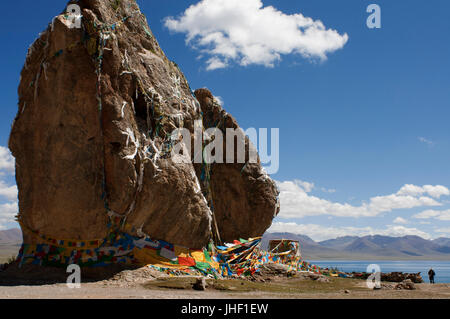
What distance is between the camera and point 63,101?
565 inches

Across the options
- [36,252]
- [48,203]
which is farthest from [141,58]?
[36,252]

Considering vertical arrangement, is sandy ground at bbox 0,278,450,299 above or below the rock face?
below

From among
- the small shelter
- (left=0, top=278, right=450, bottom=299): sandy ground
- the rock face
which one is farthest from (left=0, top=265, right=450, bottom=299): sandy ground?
the small shelter

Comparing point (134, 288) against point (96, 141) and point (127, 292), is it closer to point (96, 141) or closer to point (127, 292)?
point (127, 292)

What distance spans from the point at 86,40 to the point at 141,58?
2.52 m

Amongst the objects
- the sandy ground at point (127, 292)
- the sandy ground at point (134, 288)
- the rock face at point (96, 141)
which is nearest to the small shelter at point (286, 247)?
the rock face at point (96, 141)

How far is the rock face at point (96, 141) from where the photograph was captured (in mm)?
14055

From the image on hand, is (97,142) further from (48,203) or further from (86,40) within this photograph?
(86,40)

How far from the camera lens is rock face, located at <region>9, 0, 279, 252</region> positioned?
46.1 ft

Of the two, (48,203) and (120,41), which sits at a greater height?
(120,41)

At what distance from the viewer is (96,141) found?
14312 millimetres

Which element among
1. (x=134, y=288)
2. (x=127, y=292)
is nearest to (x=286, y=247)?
(x=134, y=288)

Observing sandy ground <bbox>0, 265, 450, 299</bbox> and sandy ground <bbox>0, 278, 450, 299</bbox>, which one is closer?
sandy ground <bbox>0, 278, 450, 299</bbox>

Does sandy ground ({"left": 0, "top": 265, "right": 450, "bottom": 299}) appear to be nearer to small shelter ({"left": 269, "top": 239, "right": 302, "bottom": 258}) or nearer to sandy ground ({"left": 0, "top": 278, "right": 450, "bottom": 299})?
sandy ground ({"left": 0, "top": 278, "right": 450, "bottom": 299})
